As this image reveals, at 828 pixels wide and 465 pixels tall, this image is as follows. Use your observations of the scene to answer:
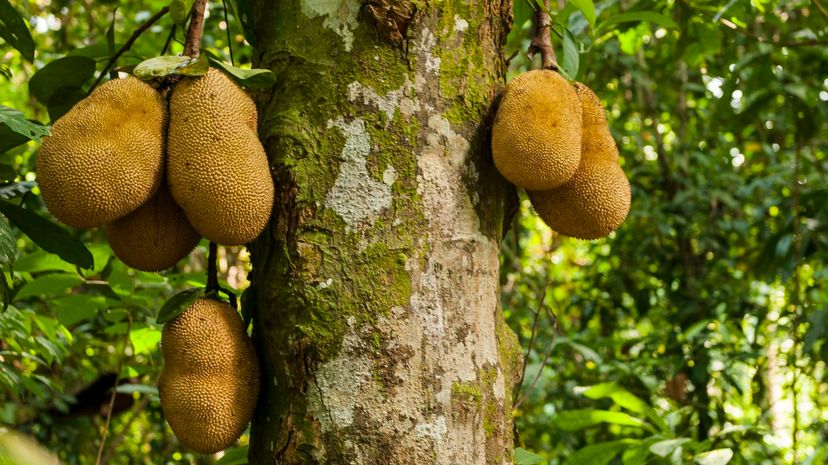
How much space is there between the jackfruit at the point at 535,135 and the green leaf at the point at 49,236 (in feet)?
1.90

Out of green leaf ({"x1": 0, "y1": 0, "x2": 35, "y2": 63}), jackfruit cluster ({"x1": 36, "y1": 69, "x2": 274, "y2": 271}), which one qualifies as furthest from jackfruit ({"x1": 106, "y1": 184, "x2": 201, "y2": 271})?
green leaf ({"x1": 0, "y1": 0, "x2": 35, "y2": 63})

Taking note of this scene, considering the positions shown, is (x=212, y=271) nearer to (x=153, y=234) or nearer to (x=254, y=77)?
(x=153, y=234)

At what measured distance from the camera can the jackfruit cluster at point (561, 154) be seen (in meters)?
1.01

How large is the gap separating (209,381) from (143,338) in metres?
0.89

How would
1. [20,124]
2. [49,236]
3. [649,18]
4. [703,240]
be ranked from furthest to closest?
[703,240]
[649,18]
[49,236]
[20,124]

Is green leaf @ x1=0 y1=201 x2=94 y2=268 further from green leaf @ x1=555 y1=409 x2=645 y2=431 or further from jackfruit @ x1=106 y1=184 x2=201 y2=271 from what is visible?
green leaf @ x1=555 y1=409 x2=645 y2=431

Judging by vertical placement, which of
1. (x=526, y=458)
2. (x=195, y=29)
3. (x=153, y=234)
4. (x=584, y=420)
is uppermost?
(x=195, y=29)

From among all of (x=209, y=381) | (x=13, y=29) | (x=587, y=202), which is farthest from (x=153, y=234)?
(x=587, y=202)

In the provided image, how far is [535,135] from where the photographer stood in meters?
1.02

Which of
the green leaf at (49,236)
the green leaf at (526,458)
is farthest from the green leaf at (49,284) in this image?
the green leaf at (526,458)

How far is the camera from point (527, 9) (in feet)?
5.19

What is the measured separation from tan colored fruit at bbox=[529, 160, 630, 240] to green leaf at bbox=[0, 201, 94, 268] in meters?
0.63

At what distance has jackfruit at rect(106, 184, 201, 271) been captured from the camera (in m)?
1.00

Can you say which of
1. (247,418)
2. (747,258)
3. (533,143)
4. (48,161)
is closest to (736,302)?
(747,258)
